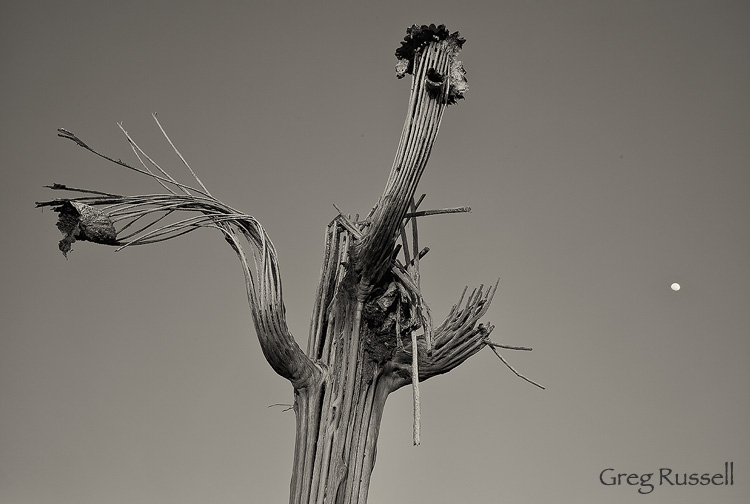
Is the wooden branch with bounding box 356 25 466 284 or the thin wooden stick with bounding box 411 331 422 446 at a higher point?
the wooden branch with bounding box 356 25 466 284

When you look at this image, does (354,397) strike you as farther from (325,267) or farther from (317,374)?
(325,267)

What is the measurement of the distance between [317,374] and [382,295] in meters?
0.18

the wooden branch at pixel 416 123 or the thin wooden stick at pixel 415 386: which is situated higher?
the wooden branch at pixel 416 123

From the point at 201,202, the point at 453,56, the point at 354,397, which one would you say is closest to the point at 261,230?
the point at 201,202

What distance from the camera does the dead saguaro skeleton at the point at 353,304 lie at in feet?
4.46

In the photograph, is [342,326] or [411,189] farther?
[342,326]

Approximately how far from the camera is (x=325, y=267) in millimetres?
1525

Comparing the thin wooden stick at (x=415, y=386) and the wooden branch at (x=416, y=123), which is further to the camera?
the wooden branch at (x=416, y=123)

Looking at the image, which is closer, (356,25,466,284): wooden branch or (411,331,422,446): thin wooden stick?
(411,331,422,446): thin wooden stick

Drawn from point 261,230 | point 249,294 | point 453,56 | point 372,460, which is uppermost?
point 453,56

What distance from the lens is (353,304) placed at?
1.46 m

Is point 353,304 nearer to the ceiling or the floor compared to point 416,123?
nearer to the floor

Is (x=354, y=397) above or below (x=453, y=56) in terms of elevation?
below

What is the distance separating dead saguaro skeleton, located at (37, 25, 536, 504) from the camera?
1360 millimetres
